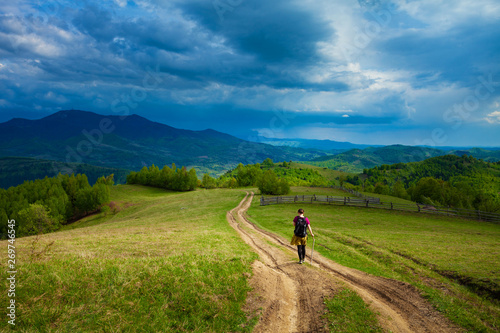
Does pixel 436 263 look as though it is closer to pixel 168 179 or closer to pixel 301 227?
pixel 301 227

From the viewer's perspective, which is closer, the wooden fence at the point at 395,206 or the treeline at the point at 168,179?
the wooden fence at the point at 395,206

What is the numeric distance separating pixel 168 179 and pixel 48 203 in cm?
5048

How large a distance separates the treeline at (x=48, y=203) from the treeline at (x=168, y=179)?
3260 cm

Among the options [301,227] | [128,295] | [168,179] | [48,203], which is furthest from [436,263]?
[168,179]

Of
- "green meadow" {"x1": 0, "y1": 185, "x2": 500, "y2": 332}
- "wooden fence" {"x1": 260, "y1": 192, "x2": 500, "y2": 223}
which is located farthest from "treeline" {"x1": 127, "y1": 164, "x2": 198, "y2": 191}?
"green meadow" {"x1": 0, "y1": 185, "x2": 500, "y2": 332}

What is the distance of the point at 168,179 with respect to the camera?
115 meters

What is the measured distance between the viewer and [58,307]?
7332mm

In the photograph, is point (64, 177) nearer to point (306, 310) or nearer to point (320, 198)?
point (320, 198)

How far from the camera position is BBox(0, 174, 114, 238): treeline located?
57406 millimetres

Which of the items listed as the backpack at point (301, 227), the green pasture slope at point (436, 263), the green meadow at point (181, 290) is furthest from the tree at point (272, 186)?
the backpack at point (301, 227)

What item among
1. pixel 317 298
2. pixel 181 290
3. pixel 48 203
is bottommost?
pixel 48 203

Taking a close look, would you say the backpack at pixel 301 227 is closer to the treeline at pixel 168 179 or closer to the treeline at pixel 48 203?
the treeline at pixel 48 203

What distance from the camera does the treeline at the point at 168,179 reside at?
362 feet

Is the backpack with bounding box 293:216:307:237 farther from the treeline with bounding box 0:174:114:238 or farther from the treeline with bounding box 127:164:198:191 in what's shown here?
the treeline with bounding box 127:164:198:191
